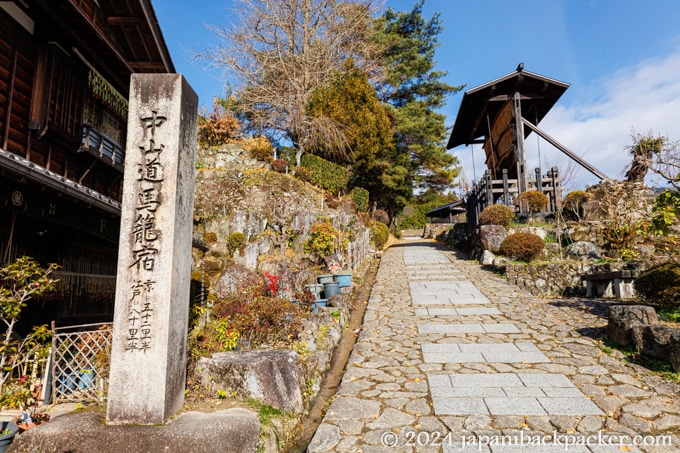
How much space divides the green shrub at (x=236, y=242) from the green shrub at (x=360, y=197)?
1006 cm

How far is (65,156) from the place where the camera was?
7.99 meters

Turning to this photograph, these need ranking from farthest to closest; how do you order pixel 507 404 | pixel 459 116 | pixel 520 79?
pixel 459 116 → pixel 520 79 → pixel 507 404

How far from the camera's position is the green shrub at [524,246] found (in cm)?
1299

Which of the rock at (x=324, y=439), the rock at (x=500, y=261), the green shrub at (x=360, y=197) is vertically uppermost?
the green shrub at (x=360, y=197)

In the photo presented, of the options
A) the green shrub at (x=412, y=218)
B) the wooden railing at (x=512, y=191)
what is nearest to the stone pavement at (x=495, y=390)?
the wooden railing at (x=512, y=191)

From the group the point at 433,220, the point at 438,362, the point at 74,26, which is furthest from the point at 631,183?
the point at 433,220

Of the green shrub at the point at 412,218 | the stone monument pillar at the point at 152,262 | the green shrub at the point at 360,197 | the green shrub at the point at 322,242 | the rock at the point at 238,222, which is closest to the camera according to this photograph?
the stone monument pillar at the point at 152,262

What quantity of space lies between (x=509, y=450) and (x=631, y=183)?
1634cm

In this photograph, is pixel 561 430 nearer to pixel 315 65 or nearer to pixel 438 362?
pixel 438 362

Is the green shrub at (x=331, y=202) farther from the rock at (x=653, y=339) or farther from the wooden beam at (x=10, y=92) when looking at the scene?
the rock at (x=653, y=339)

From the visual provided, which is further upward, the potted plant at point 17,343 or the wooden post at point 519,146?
the wooden post at point 519,146

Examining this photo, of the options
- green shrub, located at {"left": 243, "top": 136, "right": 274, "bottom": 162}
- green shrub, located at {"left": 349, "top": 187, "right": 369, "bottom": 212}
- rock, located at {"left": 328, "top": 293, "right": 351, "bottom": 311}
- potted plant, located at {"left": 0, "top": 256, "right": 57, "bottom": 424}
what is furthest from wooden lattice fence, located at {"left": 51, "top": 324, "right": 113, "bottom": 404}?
green shrub, located at {"left": 349, "top": 187, "right": 369, "bottom": 212}

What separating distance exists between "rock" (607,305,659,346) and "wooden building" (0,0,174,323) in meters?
8.86

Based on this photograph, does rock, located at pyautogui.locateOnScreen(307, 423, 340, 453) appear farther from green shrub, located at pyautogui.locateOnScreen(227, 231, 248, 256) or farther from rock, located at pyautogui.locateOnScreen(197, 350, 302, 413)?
green shrub, located at pyautogui.locateOnScreen(227, 231, 248, 256)
